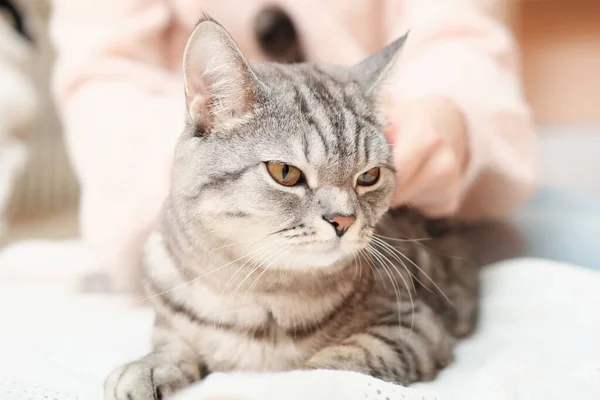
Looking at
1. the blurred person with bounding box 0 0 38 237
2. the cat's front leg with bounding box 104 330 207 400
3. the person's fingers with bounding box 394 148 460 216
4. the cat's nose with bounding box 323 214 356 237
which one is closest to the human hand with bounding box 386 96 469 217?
the person's fingers with bounding box 394 148 460 216

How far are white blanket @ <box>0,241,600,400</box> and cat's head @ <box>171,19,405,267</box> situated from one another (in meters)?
0.17

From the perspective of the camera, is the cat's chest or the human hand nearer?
the cat's chest

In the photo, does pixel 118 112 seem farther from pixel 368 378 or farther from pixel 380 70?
pixel 368 378

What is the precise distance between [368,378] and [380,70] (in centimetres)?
42

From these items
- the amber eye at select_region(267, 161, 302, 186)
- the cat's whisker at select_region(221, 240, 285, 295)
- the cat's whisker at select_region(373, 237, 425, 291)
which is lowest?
the cat's whisker at select_region(373, 237, 425, 291)

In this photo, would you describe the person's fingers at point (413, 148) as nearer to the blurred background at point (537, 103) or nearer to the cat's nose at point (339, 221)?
the cat's nose at point (339, 221)

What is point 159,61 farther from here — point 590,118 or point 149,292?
point 590,118

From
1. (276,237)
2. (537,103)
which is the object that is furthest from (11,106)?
(537,103)

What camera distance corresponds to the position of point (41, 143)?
2463 mm

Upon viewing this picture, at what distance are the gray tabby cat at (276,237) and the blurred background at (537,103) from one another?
1.22 metres

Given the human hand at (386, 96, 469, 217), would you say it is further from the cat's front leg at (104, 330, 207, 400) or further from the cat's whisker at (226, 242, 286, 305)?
the cat's front leg at (104, 330, 207, 400)

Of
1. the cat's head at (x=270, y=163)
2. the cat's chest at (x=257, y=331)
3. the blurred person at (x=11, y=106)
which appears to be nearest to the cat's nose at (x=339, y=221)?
the cat's head at (x=270, y=163)

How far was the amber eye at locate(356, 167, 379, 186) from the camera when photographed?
732 millimetres

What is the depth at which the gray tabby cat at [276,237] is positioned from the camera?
26.5 inches
